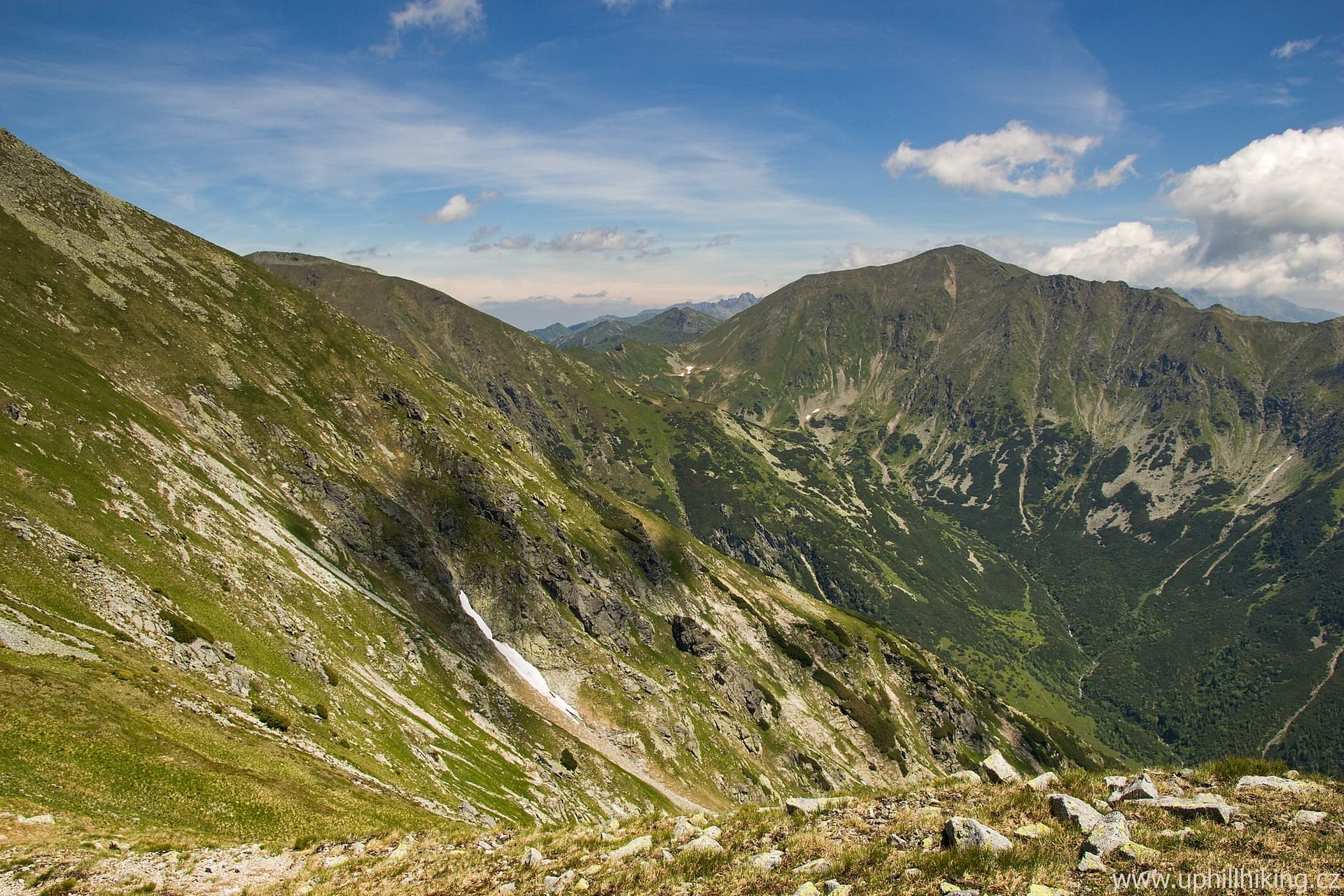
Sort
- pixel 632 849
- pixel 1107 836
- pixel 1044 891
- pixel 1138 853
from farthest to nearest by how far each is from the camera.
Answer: pixel 632 849 → pixel 1107 836 → pixel 1138 853 → pixel 1044 891

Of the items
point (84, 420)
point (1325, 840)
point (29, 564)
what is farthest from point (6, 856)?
point (84, 420)

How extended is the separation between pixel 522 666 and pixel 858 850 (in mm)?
106756

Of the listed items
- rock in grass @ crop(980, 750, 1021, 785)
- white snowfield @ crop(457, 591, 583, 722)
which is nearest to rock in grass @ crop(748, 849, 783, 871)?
rock in grass @ crop(980, 750, 1021, 785)

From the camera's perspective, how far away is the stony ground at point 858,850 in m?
15.6

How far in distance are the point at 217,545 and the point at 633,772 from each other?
69360 millimetres

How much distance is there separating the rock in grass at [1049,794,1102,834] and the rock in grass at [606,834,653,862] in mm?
13182

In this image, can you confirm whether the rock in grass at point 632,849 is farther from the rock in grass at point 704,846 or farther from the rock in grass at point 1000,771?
the rock in grass at point 1000,771

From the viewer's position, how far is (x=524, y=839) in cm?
2648

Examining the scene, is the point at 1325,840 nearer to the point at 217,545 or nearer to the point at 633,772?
the point at 217,545

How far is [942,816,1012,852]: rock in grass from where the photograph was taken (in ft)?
55.8

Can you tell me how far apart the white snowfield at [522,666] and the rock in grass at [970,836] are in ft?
335

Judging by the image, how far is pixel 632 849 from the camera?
22.1 m

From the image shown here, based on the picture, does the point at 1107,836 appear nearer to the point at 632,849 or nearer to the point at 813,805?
the point at 813,805

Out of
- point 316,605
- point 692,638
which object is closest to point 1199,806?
point 316,605
